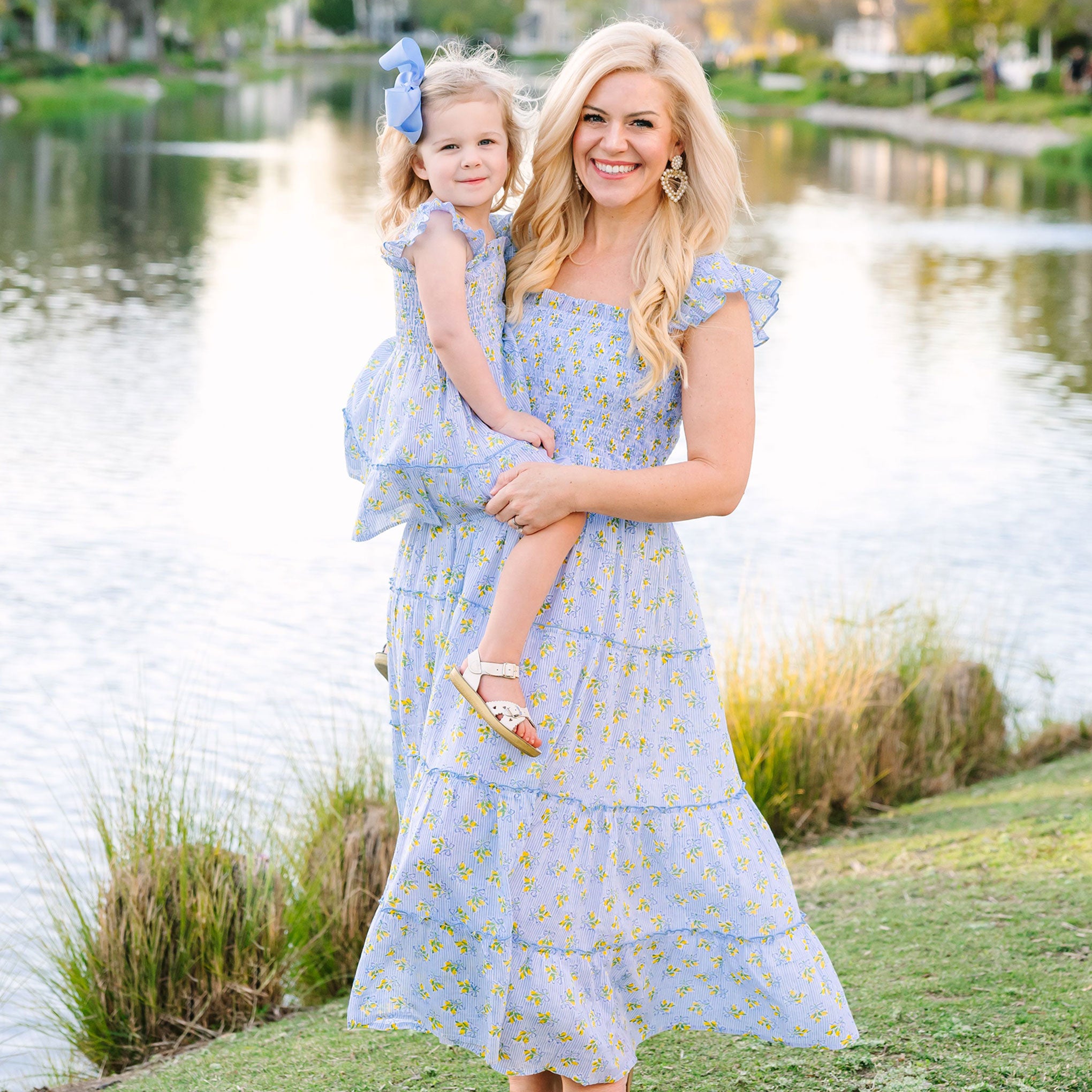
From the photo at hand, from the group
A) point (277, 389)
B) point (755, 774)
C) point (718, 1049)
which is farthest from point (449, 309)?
point (277, 389)

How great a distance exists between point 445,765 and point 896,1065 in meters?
1.16

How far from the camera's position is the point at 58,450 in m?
9.95

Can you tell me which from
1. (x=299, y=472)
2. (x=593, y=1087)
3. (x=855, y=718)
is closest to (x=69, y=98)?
(x=299, y=472)

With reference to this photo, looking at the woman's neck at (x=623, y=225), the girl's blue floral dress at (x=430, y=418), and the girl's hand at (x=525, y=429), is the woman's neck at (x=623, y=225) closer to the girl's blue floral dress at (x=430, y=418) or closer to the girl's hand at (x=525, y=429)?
the girl's blue floral dress at (x=430, y=418)

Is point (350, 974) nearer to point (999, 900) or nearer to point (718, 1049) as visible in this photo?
point (718, 1049)

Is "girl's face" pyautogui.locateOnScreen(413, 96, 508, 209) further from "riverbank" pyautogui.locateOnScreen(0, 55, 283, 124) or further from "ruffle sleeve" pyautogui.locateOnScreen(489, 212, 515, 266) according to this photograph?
"riverbank" pyautogui.locateOnScreen(0, 55, 283, 124)

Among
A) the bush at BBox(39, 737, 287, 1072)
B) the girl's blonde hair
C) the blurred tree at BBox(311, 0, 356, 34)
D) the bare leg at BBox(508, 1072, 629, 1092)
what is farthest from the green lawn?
the blurred tree at BBox(311, 0, 356, 34)

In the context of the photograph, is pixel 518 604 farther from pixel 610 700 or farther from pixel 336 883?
pixel 336 883

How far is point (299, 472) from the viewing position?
394 inches

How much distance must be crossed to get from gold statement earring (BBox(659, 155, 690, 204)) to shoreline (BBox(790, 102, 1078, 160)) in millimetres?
39839

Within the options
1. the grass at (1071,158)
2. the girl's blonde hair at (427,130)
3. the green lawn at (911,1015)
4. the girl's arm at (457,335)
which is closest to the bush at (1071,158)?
the grass at (1071,158)

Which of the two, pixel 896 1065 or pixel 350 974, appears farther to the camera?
pixel 350 974

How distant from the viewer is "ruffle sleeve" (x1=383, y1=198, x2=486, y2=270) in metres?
2.29

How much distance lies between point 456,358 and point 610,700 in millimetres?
555
